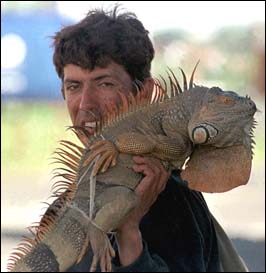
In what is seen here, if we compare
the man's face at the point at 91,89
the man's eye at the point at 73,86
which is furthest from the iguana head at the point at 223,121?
the man's eye at the point at 73,86

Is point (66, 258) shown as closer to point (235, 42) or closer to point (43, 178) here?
point (43, 178)

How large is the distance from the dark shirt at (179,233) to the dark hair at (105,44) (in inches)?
10.5

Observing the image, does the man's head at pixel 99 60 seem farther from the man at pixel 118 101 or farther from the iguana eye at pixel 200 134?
the iguana eye at pixel 200 134

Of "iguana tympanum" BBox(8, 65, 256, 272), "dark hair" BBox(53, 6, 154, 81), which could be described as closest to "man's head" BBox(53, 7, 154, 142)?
"dark hair" BBox(53, 6, 154, 81)

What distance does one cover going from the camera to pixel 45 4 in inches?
143

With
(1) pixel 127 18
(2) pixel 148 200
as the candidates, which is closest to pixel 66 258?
(2) pixel 148 200

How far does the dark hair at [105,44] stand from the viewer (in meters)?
1.84

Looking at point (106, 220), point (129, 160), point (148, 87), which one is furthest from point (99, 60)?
point (106, 220)

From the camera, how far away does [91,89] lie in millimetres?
1799

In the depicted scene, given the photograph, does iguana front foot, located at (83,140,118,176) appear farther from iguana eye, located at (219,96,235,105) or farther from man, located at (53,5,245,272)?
iguana eye, located at (219,96,235,105)

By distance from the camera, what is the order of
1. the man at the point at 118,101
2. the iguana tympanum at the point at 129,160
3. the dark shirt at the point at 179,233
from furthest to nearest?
the dark shirt at the point at 179,233, the man at the point at 118,101, the iguana tympanum at the point at 129,160

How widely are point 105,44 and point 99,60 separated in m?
A: 0.04

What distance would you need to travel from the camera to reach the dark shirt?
180cm

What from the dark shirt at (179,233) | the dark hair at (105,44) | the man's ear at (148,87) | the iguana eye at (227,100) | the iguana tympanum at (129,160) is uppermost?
the dark hair at (105,44)
